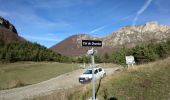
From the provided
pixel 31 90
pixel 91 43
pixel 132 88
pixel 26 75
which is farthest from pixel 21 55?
pixel 91 43

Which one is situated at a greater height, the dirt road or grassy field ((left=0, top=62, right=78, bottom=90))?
grassy field ((left=0, top=62, right=78, bottom=90))

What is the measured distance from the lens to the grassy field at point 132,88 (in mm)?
14344

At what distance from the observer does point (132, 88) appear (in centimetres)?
1523

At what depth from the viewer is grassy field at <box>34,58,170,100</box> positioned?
1434 centimetres

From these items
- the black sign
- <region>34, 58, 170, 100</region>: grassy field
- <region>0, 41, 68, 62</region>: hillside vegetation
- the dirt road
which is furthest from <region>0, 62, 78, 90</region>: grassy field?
the black sign

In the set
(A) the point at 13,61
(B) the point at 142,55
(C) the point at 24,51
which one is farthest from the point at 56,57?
(B) the point at 142,55

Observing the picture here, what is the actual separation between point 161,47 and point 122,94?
110 ft

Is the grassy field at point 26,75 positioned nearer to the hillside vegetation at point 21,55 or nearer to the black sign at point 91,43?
the hillside vegetation at point 21,55

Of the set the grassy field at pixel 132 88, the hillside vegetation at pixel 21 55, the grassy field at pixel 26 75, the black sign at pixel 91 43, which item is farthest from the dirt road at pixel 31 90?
the hillside vegetation at pixel 21 55

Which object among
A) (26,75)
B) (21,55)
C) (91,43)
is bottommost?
(26,75)

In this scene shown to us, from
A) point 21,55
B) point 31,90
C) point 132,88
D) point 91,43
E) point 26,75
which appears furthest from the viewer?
point 21,55

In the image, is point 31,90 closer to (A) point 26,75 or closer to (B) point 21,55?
(A) point 26,75

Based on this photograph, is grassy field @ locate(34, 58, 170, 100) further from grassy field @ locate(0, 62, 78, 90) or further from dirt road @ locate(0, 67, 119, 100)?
grassy field @ locate(0, 62, 78, 90)

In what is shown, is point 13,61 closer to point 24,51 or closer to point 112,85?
point 24,51
